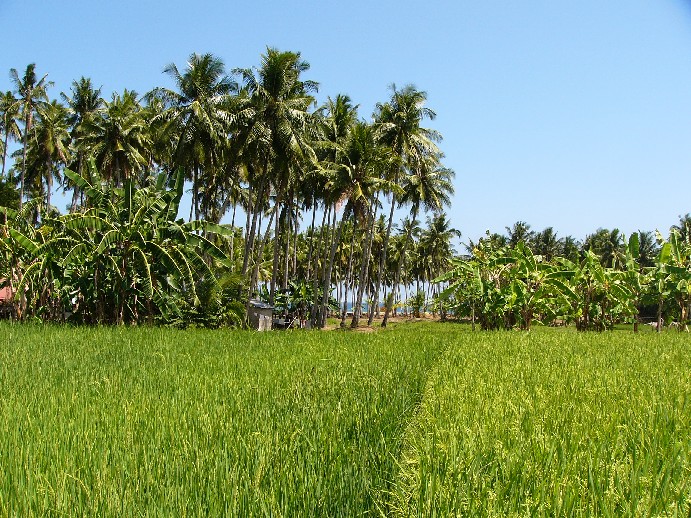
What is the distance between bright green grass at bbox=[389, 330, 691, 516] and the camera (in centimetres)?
208

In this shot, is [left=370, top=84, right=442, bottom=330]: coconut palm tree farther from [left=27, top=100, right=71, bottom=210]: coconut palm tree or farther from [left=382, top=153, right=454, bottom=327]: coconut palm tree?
[left=27, top=100, right=71, bottom=210]: coconut palm tree

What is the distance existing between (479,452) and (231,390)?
107 inches

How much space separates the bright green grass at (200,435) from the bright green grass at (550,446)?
0.29 metres

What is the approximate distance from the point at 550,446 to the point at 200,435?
6.50ft

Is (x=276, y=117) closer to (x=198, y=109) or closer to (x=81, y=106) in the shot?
(x=198, y=109)

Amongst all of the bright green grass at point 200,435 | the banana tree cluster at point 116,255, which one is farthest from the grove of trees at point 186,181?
the bright green grass at point 200,435

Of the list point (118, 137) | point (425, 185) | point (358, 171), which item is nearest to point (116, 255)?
point (358, 171)

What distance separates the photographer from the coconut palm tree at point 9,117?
30.1 metres

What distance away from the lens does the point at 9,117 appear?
3052 centimetres

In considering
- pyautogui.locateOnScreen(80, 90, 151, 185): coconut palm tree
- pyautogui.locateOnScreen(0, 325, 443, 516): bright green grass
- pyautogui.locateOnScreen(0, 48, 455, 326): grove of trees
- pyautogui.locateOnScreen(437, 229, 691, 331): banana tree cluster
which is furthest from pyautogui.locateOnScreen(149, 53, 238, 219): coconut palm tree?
pyautogui.locateOnScreen(0, 325, 443, 516): bright green grass

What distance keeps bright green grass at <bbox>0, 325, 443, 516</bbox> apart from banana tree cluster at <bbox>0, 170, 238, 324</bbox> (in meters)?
6.01

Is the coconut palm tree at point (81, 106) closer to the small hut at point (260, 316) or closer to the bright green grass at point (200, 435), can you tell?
the small hut at point (260, 316)

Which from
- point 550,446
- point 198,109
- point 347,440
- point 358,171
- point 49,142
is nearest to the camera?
point 550,446

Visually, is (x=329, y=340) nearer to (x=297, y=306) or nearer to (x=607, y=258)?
(x=297, y=306)
